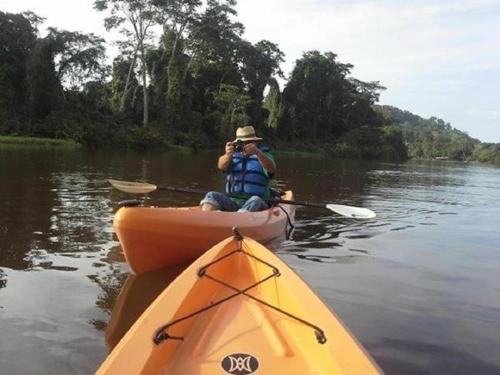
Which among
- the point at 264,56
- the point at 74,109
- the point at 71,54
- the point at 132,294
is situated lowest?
the point at 132,294

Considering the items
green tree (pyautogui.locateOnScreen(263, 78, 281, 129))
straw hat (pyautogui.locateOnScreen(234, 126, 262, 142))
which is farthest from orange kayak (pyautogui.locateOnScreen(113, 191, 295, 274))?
green tree (pyautogui.locateOnScreen(263, 78, 281, 129))

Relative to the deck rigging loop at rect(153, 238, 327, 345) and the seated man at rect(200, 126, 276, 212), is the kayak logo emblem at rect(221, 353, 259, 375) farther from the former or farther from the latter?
the seated man at rect(200, 126, 276, 212)

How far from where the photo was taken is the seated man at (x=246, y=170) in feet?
20.9

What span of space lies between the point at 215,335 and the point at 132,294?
1.85 meters

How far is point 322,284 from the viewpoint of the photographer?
5172 millimetres

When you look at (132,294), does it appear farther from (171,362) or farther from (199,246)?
(171,362)

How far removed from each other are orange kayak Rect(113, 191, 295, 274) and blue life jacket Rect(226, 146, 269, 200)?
0.98 m

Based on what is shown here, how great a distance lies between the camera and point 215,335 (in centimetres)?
288

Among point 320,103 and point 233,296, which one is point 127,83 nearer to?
point 320,103

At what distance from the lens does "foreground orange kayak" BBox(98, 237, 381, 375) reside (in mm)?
2428

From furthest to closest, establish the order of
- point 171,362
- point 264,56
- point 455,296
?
point 264,56, point 455,296, point 171,362

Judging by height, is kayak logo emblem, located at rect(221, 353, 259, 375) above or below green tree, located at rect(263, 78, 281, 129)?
below

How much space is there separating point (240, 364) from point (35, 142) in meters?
29.3

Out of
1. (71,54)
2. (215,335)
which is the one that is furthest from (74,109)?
(215,335)
